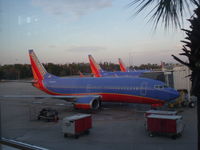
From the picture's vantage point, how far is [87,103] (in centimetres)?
1164

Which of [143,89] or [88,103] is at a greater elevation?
[143,89]

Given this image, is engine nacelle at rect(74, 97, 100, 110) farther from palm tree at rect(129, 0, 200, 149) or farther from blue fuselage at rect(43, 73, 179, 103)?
palm tree at rect(129, 0, 200, 149)

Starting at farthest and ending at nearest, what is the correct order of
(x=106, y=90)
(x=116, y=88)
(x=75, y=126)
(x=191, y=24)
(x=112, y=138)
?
(x=106, y=90) → (x=116, y=88) → (x=75, y=126) → (x=112, y=138) → (x=191, y=24)

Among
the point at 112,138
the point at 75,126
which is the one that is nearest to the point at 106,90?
the point at 75,126

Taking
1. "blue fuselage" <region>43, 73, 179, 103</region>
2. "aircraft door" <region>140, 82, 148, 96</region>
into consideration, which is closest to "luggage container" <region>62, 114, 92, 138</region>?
"blue fuselage" <region>43, 73, 179, 103</region>

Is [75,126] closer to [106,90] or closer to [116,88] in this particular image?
[116,88]

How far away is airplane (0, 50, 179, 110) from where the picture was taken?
36.2ft

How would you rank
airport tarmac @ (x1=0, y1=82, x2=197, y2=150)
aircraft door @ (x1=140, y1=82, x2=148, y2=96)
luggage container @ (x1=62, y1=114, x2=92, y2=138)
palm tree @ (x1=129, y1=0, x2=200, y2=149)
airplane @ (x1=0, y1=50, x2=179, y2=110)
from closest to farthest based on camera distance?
palm tree @ (x1=129, y1=0, x2=200, y2=149) < airport tarmac @ (x1=0, y1=82, x2=197, y2=150) < luggage container @ (x1=62, y1=114, x2=92, y2=138) < airplane @ (x1=0, y1=50, x2=179, y2=110) < aircraft door @ (x1=140, y1=82, x2=148, y2=96)

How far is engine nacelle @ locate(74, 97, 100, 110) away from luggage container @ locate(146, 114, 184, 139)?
5.22m

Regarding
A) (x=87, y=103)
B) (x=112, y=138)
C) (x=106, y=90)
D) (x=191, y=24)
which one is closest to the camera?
(x=191, y=24)

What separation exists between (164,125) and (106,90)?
668 centimetres

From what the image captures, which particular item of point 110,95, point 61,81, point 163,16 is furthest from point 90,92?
point 163,16

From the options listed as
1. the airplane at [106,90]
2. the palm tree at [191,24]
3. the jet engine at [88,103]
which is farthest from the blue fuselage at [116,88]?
the palm tree at [191,24]

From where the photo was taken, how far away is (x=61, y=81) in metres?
14.9
